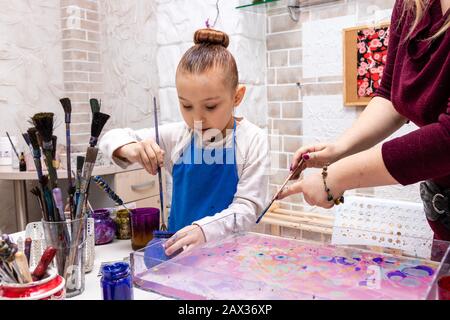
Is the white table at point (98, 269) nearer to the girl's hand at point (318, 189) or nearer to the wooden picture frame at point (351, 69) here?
the girl's hand at point (318, 189)

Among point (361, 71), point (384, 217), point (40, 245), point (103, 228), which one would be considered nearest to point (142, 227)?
Result: point (103, 228)

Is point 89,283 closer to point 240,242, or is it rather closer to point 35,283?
point 35,283

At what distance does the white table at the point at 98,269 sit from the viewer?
74 cm

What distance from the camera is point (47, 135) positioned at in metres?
0.77

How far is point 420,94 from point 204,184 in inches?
23.8

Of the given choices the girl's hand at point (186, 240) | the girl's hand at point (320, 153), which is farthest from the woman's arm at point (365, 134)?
the girl's hand at point (186, 240)

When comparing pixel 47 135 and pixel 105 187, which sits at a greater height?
pixel 47 135

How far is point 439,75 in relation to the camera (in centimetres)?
87

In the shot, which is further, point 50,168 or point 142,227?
point 142,227

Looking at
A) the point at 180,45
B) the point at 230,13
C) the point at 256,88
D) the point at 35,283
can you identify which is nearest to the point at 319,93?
the point at 256,88

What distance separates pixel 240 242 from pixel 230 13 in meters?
1.50

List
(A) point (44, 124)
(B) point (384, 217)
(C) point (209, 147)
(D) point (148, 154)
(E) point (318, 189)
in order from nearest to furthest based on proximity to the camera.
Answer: (A) point (44, 124) < (E) point (318, 189) < (D) point (148, 154) < (C) point (209, 147) < (B) point (384, 217)

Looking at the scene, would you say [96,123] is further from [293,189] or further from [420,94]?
[420,94]
